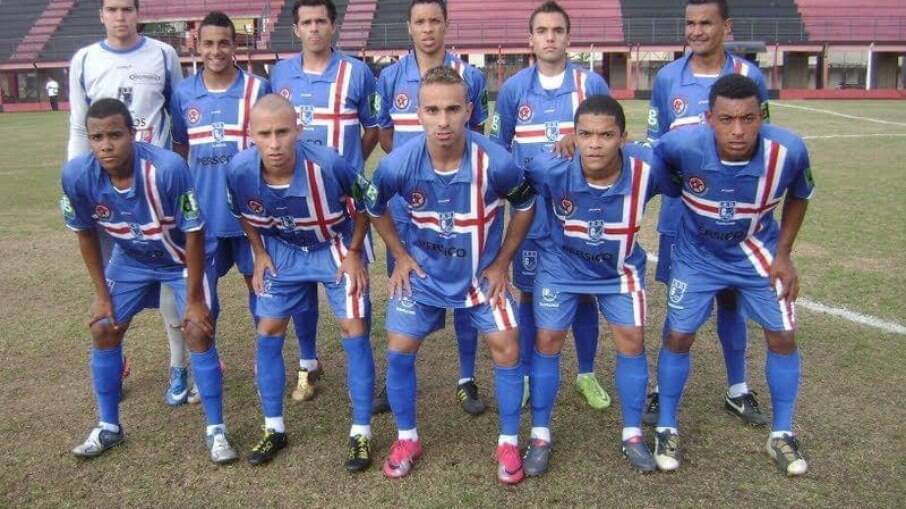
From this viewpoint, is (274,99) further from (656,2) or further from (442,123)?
(656,2)

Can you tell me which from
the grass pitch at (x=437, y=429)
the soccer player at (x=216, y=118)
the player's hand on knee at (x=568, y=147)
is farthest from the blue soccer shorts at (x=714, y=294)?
the soccer player at (x=216, y=118)

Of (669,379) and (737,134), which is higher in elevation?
(737,134)

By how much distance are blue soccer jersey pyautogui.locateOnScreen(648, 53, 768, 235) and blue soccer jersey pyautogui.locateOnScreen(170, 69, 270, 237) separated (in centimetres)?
231

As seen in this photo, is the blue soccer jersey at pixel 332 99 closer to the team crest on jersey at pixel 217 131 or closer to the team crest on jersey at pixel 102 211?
the team crest on jersey at pixel 217 131

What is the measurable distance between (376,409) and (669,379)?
5.27ft

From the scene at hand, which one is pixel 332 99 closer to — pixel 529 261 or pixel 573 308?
pixel 529 261

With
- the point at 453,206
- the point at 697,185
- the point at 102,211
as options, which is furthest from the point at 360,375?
the point at 697,185

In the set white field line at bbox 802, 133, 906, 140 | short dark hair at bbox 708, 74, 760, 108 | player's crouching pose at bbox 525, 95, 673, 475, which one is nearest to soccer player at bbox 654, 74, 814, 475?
→ short dark hair at bbox 708, 74, 760, 108

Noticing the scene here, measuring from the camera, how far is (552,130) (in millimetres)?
4172

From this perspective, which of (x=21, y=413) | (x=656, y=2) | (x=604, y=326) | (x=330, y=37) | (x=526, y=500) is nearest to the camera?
(x=526, y=500)

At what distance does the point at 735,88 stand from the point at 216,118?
2705mm

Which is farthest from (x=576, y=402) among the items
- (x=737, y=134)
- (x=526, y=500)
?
(x=737, y=134)

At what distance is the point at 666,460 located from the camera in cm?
353

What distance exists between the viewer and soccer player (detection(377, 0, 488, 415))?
4301 millimetres
